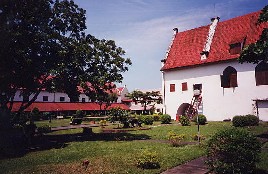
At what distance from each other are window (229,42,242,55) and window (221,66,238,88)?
6.78 ft

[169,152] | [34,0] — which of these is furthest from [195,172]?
[34,0]

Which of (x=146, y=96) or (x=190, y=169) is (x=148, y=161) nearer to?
(x=190, y=169)

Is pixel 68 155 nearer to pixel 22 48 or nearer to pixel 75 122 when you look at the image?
pixel 22 48

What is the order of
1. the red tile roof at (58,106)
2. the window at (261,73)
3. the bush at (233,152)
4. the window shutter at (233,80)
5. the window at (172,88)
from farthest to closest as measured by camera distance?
the red tile roof at (58,106), the window at (172,88), the window shutter at (233,80), the window at (261,73), the bush at (233,152)

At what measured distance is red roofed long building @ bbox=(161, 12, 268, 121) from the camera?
30.9m

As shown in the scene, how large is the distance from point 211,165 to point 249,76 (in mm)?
24670

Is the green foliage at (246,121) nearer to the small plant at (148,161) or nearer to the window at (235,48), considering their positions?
the window at (235,48)

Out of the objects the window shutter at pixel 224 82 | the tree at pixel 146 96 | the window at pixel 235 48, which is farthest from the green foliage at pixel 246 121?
the tree at pixel 146 96

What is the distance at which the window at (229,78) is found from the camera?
1277 inches

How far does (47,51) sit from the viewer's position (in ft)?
62.1

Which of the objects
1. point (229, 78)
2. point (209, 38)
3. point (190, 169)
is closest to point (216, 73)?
point (229, 78)

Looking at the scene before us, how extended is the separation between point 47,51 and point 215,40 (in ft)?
83.6

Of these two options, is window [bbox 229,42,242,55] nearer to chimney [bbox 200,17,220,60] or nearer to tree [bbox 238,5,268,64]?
chimney [bbox 200,17,220,60]

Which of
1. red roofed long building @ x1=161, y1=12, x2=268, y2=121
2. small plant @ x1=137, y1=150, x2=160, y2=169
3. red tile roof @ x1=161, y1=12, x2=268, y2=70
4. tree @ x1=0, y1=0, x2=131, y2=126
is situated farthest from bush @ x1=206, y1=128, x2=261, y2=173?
red tile roof @ x1=161, y1=12, x2=268, y2=70
